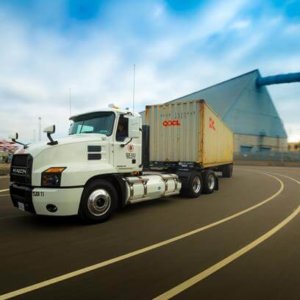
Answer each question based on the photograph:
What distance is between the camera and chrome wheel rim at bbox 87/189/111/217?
26.2 ft

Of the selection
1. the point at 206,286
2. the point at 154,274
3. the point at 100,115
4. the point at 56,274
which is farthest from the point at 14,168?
the point at 206,286

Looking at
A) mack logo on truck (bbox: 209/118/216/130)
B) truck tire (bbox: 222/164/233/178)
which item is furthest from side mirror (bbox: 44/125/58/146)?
truck tire (bbox: 222/164/233/178)

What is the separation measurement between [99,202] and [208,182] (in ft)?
21.4

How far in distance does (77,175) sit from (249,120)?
7784 cm

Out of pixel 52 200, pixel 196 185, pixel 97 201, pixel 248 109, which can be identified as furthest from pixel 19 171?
pixel 248 109

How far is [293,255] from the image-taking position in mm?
5672

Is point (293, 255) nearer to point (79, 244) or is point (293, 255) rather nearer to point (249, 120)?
point (79, 244)

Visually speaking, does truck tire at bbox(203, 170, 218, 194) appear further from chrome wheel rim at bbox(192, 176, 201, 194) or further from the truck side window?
the truck side window

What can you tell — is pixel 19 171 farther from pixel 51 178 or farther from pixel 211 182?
pixel 211 182

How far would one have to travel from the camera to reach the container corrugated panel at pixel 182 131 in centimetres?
1337

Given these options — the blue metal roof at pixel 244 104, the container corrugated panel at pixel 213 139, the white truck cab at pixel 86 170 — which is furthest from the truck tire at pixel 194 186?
the blue metal roof at pixel 244 104

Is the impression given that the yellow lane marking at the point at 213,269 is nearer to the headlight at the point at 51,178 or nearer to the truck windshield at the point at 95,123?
the headlight at the point at 51,178

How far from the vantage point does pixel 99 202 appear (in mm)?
8203

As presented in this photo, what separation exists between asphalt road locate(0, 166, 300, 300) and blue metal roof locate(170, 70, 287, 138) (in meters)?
71.0
